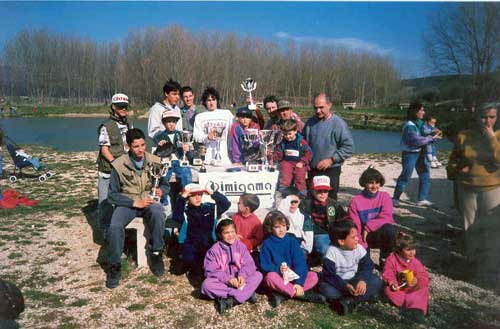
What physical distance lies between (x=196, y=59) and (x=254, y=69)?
798 centimetres

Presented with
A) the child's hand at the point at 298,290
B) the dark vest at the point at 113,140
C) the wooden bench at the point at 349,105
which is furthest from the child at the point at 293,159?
the wooden bench at the point at 349,105

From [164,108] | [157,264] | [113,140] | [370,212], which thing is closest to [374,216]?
[370,212]

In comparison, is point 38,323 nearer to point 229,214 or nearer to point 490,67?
point 229,214

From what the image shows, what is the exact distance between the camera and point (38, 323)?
124 inches

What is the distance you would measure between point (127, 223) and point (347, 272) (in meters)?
2.29

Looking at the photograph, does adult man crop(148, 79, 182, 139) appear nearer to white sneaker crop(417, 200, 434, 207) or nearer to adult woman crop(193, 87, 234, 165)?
adult woman crop(193, 87, 234, 165)

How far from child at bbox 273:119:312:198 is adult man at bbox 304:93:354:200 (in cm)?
15

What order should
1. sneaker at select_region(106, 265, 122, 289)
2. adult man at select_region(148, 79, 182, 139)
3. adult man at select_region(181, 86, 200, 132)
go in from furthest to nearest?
adult man at select_region(181, 86, 200, 132) → adult man at select_region(148, 79, 182, 139) → sneaker at select_region(106, 265, 122, 289)

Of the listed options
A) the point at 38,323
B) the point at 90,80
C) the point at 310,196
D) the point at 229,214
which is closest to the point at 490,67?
the point at 310,196

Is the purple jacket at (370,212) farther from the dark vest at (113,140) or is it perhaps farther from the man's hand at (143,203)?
the dark vest at (113,140)

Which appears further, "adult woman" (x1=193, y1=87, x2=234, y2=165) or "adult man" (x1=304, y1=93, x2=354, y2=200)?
"adult woman" (x1=193, y1=87, x2=234, y2=165)

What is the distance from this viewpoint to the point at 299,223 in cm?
408

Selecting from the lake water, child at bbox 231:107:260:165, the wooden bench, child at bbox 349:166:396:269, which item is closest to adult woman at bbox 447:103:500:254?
child at bbox 349:166:396:269

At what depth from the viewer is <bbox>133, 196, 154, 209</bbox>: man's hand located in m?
3.96
